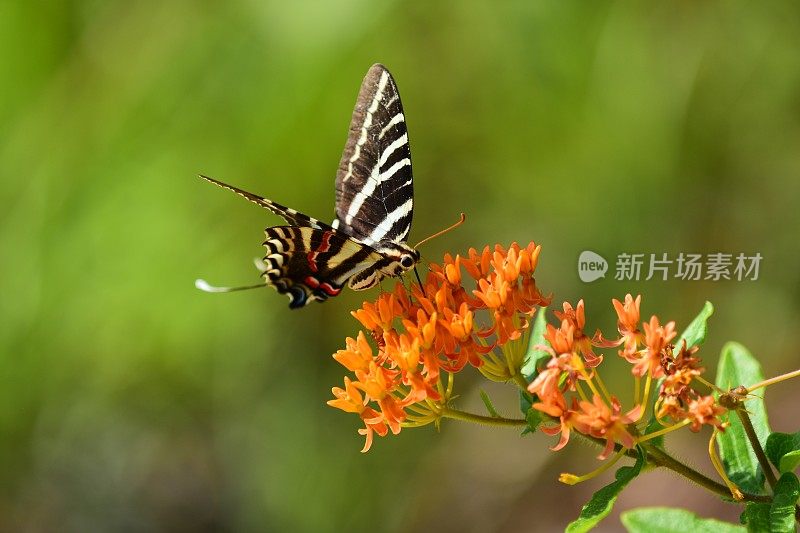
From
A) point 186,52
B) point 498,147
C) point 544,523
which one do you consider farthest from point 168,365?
point 544,523

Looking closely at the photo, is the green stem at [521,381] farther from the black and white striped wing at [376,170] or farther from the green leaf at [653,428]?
the black and white striped wing at [376,170]

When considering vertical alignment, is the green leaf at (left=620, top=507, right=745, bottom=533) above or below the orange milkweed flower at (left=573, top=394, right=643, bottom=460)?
below

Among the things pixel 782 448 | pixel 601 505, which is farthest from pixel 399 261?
pixel 782 448

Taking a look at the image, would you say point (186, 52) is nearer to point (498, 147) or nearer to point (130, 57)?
point (130, 57)

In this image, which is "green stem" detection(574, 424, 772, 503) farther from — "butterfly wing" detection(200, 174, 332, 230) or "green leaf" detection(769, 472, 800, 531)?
"butterfly wing" detection(200, 174, 332, 230)

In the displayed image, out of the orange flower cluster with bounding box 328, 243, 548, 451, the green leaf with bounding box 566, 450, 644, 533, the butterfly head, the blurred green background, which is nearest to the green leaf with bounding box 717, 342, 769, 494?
the green leaf with bounding box 566, 450, 644, 533
